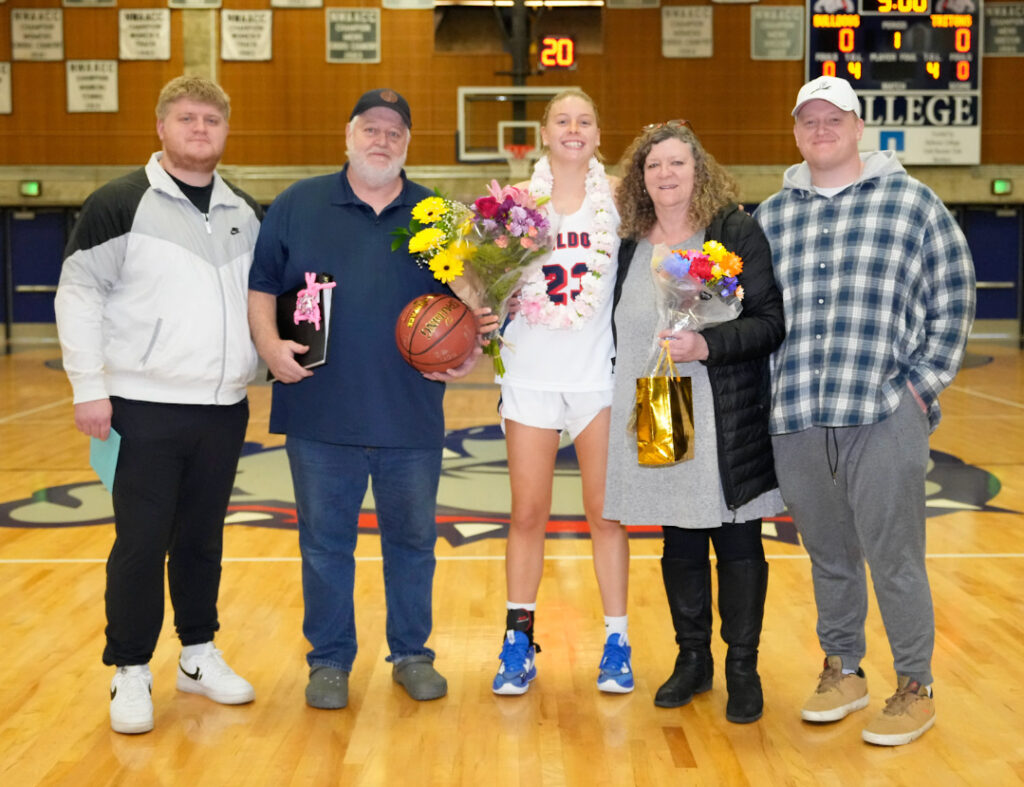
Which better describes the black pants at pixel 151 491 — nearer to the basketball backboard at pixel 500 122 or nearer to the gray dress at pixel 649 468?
the gray dress at pixel 649 468

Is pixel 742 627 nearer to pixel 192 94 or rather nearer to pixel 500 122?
Result: pixel 192 94

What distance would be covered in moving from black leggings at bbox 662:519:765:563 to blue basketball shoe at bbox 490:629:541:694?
20.3 inches

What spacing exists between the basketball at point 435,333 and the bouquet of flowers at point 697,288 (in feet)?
1.68

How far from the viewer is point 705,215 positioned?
10.2 feet

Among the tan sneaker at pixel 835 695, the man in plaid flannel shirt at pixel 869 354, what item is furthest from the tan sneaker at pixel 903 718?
the tan sneaker at pixel 835 695

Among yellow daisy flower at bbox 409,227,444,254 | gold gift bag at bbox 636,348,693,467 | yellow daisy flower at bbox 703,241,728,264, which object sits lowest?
gold gift bag at bbox 636,348,693,467

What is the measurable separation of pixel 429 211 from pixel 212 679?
4.82ft

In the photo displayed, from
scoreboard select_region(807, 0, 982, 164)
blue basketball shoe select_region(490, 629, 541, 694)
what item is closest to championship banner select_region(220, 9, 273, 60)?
scoreboard select_region(807, 0, 982, 164)

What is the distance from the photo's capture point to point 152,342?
3109mm

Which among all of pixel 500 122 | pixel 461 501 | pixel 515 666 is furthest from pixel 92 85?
pixel 515 666

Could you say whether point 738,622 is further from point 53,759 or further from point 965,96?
point 965,96

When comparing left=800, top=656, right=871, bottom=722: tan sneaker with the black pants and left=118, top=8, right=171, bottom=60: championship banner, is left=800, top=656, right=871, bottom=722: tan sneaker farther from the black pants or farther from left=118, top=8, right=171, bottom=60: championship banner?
left=118, top=8, right=171, bottom=60: championship banner

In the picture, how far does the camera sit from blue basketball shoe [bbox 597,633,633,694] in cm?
333

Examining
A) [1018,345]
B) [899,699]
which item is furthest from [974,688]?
[1018,345]
